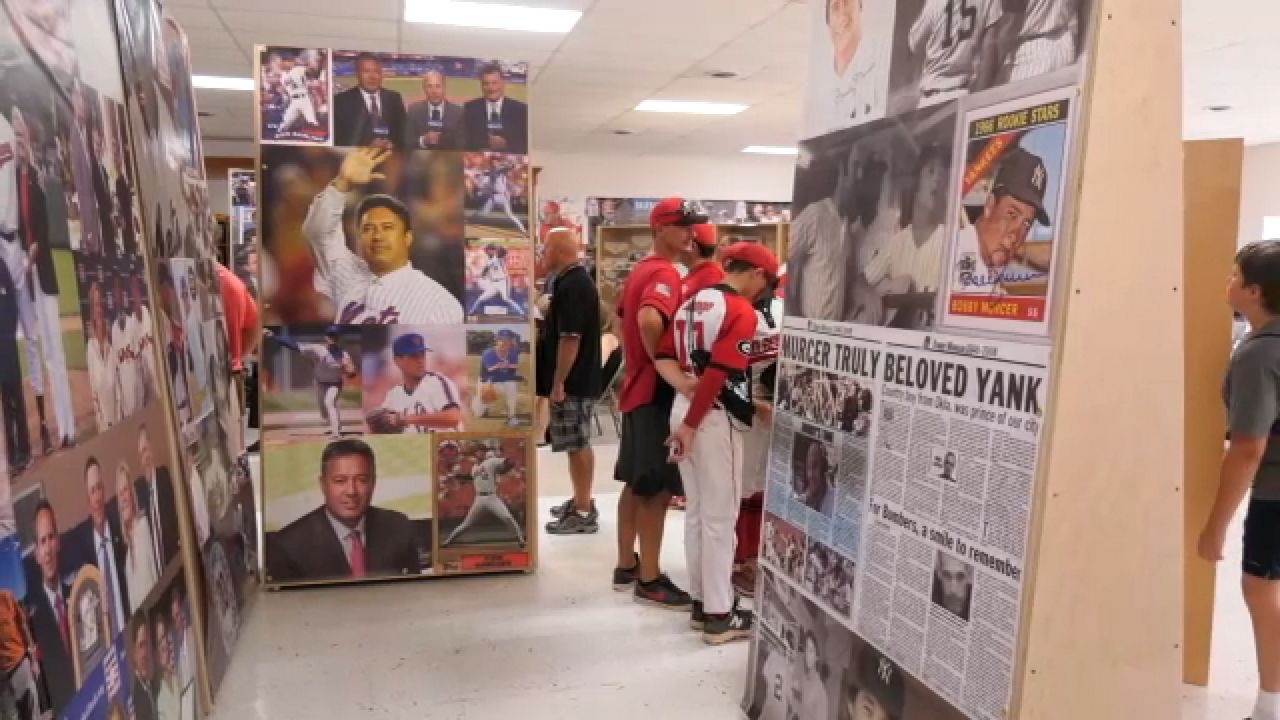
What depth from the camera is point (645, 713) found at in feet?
9.09

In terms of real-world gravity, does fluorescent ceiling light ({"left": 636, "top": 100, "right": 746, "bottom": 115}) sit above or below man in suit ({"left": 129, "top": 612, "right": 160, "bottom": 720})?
above

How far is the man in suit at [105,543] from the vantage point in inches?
69.1

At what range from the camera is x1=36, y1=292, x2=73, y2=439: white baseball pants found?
1614 mm

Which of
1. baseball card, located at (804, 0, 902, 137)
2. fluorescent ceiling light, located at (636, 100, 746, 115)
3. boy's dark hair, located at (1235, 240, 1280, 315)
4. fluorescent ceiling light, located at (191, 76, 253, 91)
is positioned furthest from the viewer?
fluorescent ceiling light, located at (636, 100, 746, 115)

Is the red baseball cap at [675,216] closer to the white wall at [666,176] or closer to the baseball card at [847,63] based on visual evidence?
the baseball card at [847,63]

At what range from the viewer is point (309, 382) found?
3.63 metres

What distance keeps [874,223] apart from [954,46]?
1.38 feet

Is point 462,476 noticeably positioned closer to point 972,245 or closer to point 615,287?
point 972,245

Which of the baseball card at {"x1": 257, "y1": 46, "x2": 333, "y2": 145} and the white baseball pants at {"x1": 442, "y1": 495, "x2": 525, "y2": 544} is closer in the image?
the baseball card at {"x1": 257, "y1": 46, "x2": 333, "y2": 145}

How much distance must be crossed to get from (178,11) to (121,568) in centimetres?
463

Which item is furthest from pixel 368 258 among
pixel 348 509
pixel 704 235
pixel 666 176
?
pixel 666 176

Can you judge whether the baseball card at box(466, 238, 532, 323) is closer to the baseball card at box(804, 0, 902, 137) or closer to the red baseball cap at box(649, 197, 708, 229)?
the red baseball cap at box(649, 197, 708, 229)

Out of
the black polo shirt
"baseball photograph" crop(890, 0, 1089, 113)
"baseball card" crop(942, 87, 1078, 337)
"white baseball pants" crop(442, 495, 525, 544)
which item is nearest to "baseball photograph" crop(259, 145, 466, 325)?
the black polo shirt
